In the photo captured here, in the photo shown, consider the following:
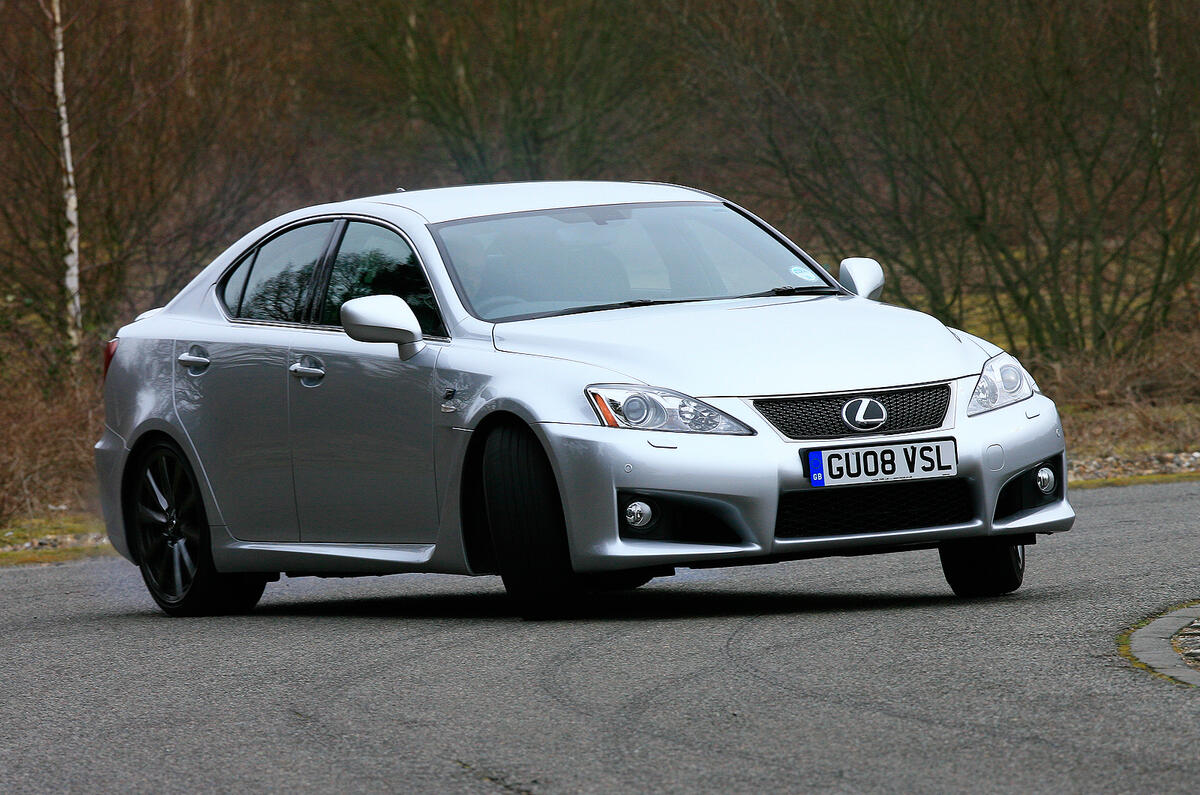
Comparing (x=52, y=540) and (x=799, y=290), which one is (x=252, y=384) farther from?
(x=52, y=540)

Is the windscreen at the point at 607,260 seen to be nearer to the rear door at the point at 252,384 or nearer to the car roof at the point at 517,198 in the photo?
the car roof at the point at 517,198

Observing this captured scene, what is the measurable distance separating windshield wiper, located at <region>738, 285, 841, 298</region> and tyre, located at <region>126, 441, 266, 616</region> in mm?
2552

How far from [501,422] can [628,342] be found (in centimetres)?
54

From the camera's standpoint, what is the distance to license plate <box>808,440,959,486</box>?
7.20 m

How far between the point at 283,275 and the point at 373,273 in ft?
2.16

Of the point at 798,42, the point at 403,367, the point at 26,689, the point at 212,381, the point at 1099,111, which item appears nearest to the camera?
the point at 26,689

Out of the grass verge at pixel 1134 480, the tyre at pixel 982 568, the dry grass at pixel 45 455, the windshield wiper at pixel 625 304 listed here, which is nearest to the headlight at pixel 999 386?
the tyre at pixel 982 568

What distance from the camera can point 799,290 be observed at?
8602mm

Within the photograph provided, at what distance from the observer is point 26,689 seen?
6.99 meters

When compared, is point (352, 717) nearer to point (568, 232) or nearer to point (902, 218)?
point (568, 232)

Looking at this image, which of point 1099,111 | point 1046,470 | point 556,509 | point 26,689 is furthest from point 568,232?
point 1099,111

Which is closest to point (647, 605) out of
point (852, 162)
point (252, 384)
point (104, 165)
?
point (252, 384)

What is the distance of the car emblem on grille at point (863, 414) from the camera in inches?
285

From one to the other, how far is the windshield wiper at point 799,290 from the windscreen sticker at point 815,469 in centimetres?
138
